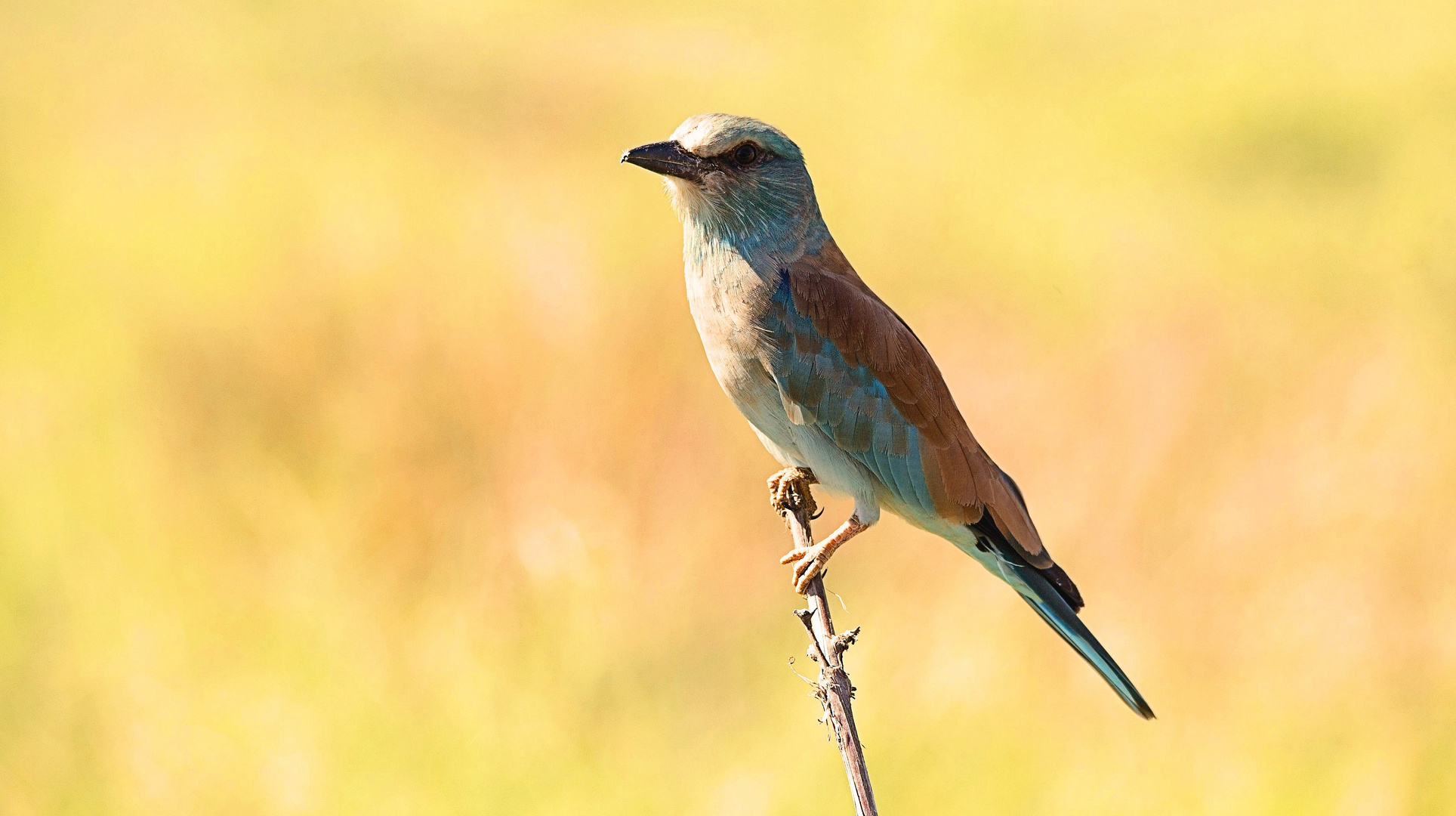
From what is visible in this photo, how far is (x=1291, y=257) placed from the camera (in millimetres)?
4898

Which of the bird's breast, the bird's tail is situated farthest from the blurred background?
the bird's breast

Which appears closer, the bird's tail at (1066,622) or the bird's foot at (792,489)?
the bird's tail at (1066,622)

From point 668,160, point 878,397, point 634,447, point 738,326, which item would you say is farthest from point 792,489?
point 634,447

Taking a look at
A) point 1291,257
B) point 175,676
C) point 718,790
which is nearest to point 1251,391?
point 1291,257

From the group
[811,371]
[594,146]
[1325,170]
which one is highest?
[594,146]

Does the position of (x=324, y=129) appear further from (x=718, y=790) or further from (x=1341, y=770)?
(x=1341, y=770)

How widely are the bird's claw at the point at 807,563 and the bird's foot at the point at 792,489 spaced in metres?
0.21

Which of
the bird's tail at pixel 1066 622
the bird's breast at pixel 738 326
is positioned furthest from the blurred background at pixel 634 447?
the bird's breast at pixel 738 326

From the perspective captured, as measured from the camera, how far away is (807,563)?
6.46 feet

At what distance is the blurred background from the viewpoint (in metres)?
2.93

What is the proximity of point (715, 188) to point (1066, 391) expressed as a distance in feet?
8.27

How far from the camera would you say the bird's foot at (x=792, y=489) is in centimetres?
221

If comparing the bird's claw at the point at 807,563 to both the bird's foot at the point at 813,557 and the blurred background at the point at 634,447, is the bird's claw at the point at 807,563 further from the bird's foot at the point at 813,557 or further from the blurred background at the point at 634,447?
the blurred background at the point at 634,447

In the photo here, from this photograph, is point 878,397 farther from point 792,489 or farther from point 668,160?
point 668,160
